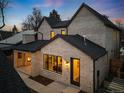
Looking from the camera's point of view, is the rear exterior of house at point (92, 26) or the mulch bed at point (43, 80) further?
the rear exterior of house at point (92, 26)

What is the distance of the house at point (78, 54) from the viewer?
10.5 metres

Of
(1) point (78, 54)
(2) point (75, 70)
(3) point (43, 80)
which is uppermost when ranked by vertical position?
(1) point (78, 54)

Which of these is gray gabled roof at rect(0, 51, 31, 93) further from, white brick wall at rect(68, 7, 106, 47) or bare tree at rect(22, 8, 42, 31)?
bare tree at rect(22, 8, 42, 31)

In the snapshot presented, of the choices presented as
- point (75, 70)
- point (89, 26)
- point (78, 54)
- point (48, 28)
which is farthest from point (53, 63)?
point (48, 28)

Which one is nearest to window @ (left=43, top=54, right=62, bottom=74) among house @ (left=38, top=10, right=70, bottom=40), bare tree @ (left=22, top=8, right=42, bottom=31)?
house @ (left=38, top=10, right=70, bottom=40)

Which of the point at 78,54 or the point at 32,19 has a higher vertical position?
the point at 32,19

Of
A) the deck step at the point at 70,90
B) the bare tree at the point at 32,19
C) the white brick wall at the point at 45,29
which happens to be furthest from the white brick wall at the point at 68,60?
the bare tree at the point at 32,19

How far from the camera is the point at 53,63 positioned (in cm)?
1351

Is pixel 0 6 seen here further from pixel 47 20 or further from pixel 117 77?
pixel 117 77

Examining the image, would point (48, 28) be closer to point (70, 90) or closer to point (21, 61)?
point (21, 61)

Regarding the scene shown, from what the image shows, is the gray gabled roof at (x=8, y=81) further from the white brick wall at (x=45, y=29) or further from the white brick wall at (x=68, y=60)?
the white brick wall at (x=45, y=29)

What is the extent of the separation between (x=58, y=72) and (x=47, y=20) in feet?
37.9

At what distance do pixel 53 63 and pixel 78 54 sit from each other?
391 cm

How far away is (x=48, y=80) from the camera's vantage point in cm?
1315
